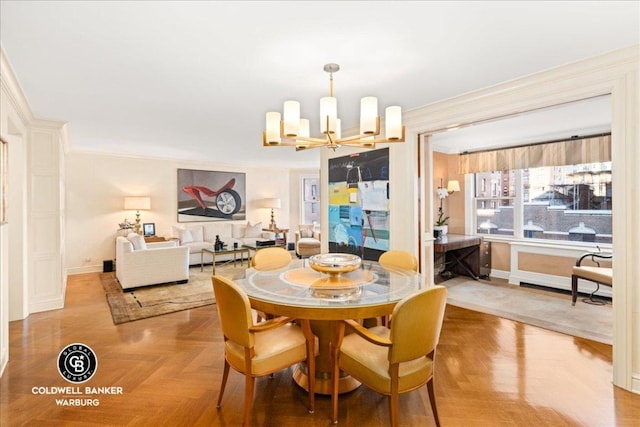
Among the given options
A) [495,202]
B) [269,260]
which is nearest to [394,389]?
[269,260]

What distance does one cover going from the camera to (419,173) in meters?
3.76

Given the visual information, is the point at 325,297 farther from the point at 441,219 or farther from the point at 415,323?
the point at 441,219

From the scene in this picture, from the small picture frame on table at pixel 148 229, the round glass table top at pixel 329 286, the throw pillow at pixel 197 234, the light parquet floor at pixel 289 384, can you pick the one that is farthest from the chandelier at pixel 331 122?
the small picture frame on table at pixel 148 229

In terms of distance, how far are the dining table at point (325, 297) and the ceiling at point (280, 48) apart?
66.1 inches

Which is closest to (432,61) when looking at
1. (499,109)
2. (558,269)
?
(499,109)

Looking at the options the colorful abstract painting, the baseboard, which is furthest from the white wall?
the colorful abstract painting

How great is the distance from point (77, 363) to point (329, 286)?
7.35 feet

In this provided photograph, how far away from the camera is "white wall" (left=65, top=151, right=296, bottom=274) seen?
6.00m

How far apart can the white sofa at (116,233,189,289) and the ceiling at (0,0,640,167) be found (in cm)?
213

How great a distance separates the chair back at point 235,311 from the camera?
5.82 feet

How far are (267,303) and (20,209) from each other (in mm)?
3447

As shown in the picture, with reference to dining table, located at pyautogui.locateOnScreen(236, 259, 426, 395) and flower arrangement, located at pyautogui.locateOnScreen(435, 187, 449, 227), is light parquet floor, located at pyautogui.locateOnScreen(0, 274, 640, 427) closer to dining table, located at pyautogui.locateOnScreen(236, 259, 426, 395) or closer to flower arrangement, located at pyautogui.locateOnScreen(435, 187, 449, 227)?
dining table, located at pyautogui.locateOnScreen(236, 259, 426, 395)

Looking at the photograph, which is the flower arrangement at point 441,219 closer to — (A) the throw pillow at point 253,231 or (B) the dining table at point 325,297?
(B) the dining table at point 325,297

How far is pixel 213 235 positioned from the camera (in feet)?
24.1
